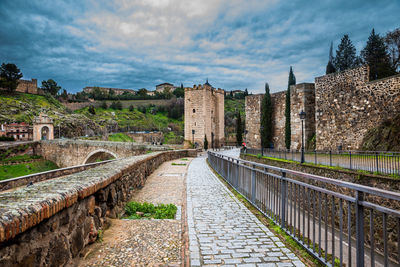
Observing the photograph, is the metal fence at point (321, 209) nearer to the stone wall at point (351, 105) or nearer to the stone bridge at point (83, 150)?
the stone wall at point (351, 105)

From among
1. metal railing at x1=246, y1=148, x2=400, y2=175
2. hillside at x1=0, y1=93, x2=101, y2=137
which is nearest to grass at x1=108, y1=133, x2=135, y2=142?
hillside at x1=0, y1=93, x2=101, y2=137

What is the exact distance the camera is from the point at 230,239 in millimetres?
3936

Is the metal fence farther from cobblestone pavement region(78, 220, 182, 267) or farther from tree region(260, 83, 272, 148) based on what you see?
tree region(260, 83, 272, 148)

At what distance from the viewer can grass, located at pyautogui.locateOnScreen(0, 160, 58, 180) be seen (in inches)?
1246

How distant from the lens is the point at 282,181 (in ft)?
14.3

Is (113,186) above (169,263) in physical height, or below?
above

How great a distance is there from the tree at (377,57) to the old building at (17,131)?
57.9 m

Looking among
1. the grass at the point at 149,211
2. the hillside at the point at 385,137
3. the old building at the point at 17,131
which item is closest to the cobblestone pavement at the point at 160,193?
the grass at the point at 149,211

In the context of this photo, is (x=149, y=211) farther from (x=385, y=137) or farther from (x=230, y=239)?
(x=385, y=137)

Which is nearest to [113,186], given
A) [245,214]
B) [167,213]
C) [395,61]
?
[167,213]

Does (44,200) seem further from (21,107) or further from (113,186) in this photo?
(21,107)

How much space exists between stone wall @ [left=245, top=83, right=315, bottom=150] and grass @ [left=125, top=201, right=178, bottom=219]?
20476mm

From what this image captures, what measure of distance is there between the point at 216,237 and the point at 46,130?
53814mm

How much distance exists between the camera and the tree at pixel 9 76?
216 ft
